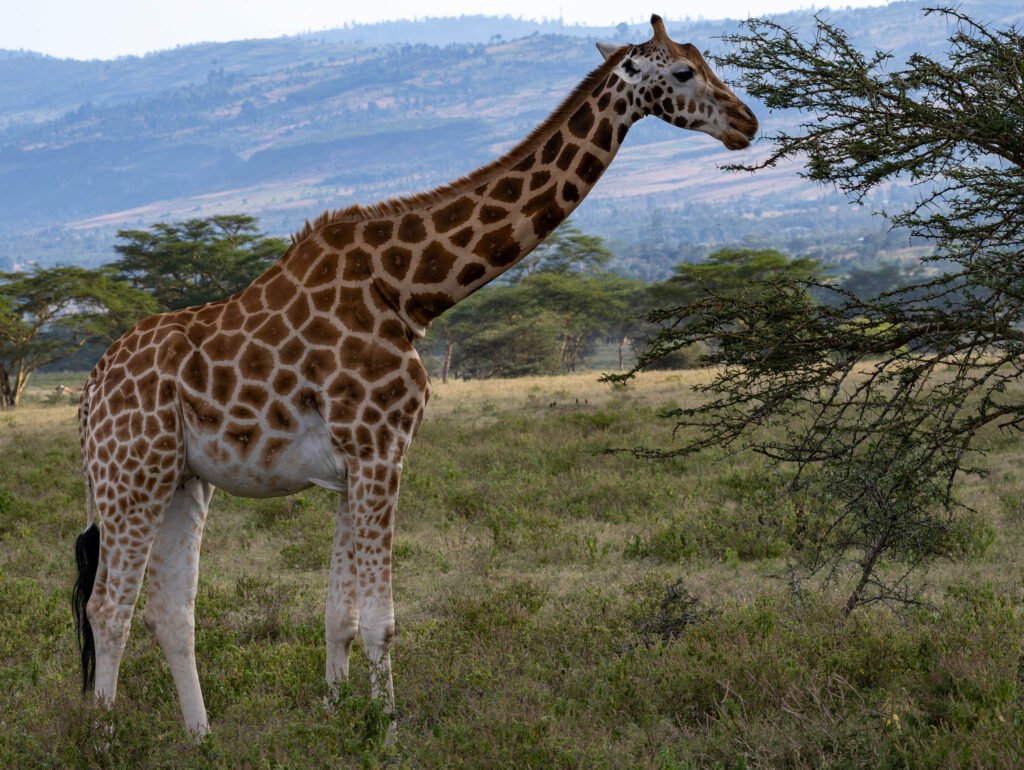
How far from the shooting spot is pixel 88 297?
40875mm

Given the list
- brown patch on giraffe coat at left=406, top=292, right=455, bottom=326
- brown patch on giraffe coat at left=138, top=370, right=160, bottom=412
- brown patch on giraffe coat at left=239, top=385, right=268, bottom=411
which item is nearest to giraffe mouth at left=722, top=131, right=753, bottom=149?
brown patch on giraffe coat at left=406, top=292, right=455, bottom=326

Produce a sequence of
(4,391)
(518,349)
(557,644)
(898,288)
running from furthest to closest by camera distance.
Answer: (518,349) < (4,391) < (557,644) < (898,288)

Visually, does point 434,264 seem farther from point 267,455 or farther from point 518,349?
point 518,349

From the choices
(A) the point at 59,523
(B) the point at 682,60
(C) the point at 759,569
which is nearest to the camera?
(B) the point at 682,60

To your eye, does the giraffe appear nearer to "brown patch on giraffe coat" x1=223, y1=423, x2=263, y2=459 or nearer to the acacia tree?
"brown patch on giraffe coat" x1=223, y1=423, x2=263, y2=459

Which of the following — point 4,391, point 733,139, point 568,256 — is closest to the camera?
point 733,139

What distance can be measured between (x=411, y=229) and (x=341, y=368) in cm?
80

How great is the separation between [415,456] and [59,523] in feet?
14.7

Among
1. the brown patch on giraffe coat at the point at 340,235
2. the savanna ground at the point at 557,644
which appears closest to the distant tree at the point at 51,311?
the savanna ground at the point at 557,644

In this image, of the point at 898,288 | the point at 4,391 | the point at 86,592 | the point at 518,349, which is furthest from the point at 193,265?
the point at 898,288

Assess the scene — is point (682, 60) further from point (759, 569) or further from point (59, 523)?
point (59, 523)

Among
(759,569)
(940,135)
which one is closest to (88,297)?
(759,569)

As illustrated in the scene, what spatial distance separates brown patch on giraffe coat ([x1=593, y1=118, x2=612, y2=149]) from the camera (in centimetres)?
529

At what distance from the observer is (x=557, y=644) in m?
6.73
